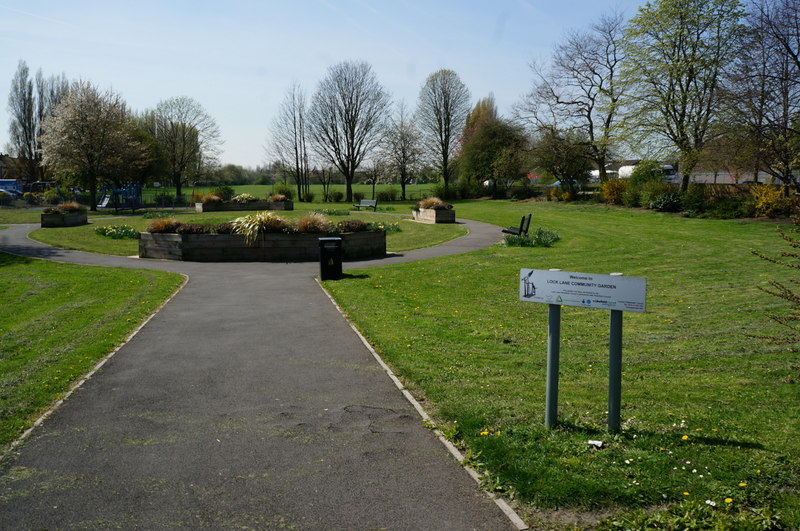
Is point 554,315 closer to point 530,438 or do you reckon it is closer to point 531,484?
point 530,438

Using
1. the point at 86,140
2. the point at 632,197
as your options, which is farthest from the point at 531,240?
the point at 86,140

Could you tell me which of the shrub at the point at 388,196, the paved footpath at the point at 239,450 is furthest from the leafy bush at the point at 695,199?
the shrub at the point at 388,196

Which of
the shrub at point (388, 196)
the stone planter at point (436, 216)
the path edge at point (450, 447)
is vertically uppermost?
the shrub at point (388, 196)

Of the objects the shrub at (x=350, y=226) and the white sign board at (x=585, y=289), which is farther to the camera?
the shrub at (x=350, y=226)

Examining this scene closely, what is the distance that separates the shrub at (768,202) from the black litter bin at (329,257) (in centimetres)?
2264

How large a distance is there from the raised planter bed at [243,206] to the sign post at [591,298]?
39.3 meters

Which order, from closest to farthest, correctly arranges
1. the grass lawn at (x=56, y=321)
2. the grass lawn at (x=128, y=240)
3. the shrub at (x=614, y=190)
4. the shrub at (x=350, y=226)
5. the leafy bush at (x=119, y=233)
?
1. the grass lawn at (x=56, y=321)
2. the shrub at (x=350, y=226)
3. the grass lawn at (x=128, y=240)
4. the leafy bush at (x=119, y=233)
5. the shrub at (x=614, y=190)

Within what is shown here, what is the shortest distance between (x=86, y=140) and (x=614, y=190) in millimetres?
38284

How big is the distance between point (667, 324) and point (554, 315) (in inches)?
215

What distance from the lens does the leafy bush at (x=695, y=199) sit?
32.0m

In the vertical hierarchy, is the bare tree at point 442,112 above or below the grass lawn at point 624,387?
above

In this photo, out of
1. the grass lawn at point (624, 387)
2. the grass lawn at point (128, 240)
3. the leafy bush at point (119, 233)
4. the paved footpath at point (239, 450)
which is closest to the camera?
the paved footpath at point (239, 450)

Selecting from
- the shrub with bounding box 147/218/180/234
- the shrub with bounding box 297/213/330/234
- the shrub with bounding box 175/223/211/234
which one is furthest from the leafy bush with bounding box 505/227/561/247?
the shrub with bounding box 147/218/180/234

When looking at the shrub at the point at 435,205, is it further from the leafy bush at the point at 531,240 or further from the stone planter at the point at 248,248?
the stone planter at the point at 248,248
